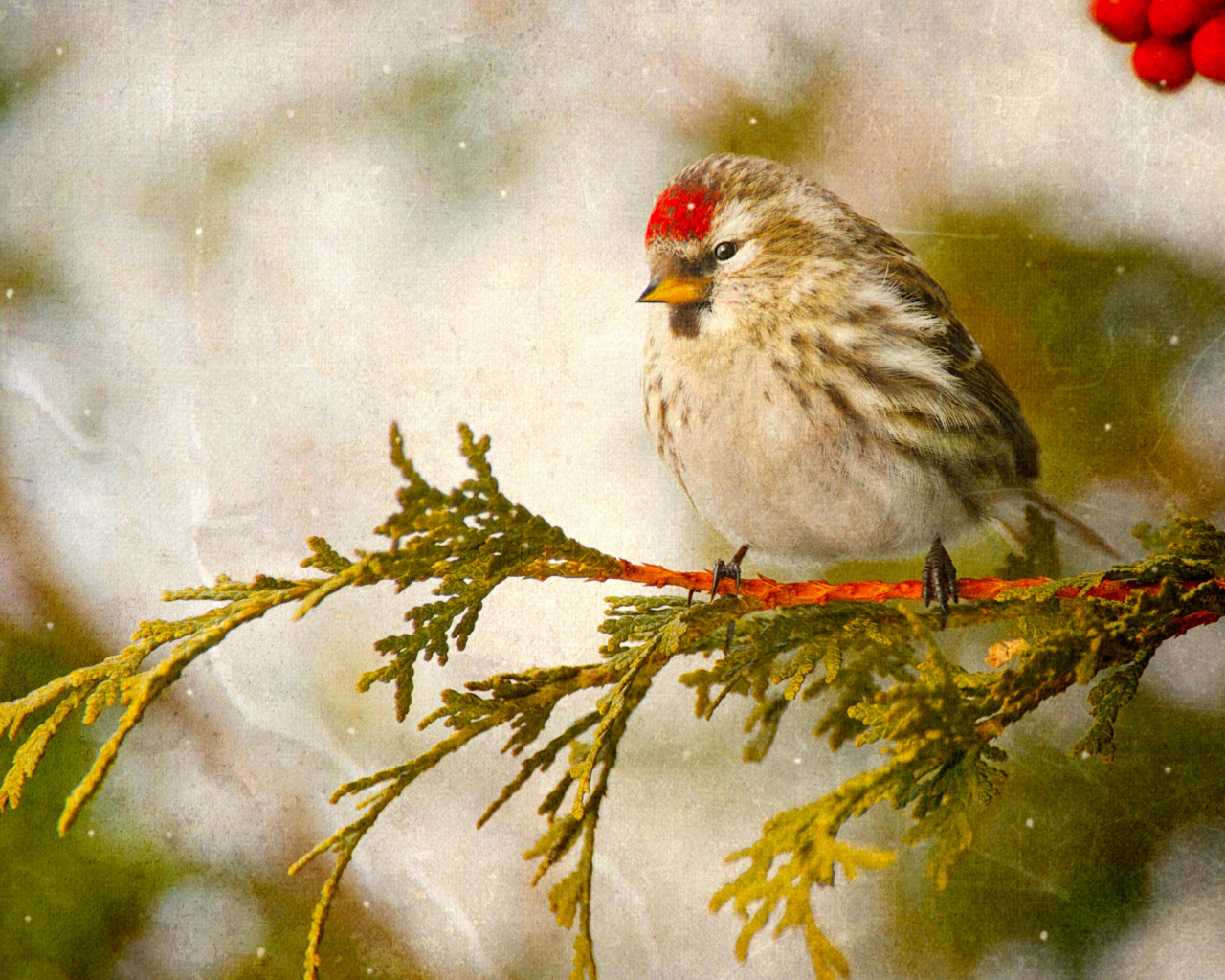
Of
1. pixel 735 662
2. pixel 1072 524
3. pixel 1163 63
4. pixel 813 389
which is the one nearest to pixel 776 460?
pixel 813 389

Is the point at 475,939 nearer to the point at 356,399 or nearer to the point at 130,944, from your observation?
the point at 130,944

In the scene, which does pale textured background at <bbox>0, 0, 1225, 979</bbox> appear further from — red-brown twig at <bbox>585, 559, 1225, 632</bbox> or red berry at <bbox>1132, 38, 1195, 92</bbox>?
red-brown twig at <bbox>585, 559, 1225, 632</bbox>

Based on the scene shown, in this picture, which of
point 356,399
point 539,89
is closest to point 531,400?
point 356,399

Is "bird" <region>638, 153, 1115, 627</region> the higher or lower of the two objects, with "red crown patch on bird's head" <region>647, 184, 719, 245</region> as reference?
lower

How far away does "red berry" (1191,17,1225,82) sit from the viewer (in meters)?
0.82

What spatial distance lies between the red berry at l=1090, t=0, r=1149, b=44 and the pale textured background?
0.01 m

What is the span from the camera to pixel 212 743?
41.0 inches

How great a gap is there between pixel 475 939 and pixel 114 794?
43 cm

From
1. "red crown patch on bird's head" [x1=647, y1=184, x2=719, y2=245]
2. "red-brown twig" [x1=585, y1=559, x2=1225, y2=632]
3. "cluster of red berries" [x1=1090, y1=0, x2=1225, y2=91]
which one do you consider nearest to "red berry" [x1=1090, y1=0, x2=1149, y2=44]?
"cluster of red berries" [x1=1090, y1=0, x2=1225, y2=91]

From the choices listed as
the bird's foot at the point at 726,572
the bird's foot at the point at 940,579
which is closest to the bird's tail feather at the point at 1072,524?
the bird's foot at the point at 940,579

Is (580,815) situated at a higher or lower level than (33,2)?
lower

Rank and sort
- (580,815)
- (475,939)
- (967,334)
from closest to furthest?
(580,815), (967,334), (475,939)

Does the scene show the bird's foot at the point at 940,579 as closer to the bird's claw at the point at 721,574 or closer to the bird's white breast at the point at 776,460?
the bird's white breast at the point at 776,460

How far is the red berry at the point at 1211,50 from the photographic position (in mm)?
820
